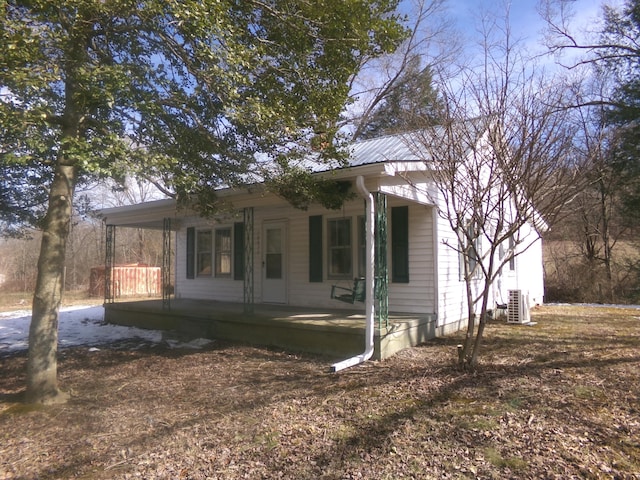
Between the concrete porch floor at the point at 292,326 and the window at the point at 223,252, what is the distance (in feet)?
3.57

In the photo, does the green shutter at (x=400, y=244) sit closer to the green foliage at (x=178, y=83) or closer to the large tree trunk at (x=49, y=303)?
the green foliage at (x=178, y=83)

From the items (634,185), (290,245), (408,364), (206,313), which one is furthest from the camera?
(634,185)

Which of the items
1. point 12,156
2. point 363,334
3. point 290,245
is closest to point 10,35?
point 12,156

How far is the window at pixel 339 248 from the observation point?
8.77 metres

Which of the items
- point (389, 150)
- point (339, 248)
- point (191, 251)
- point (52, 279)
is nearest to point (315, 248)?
point (339, 248)

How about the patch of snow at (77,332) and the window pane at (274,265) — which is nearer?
the patch of snow at (77,332)

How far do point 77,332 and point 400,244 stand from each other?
7130mm

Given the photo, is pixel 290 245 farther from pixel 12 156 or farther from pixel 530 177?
pixel 12 156

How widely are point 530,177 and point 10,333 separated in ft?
34.5

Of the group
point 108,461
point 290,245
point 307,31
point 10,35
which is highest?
point 307,31

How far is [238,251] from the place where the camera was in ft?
34.1

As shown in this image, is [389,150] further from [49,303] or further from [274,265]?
[49,303]

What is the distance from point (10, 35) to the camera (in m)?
3.58

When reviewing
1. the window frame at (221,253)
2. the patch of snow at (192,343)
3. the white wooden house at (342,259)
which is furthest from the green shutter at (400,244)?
the window frame at (221,253)
